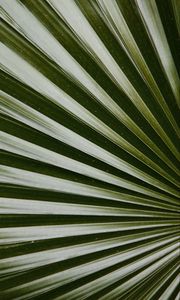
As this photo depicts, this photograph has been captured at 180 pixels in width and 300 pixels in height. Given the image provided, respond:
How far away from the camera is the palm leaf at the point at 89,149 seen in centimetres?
124

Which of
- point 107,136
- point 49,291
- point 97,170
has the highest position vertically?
point 107,136

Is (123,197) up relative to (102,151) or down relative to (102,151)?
down

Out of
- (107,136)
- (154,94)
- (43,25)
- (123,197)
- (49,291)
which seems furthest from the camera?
(49,291)

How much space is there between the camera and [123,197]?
5.60ft

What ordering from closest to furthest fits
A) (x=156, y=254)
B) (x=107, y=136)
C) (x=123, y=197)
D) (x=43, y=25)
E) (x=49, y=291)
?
1. (x=43, y=25)
2. (x=107, y=136)
3. (x=123, y=197)
4. (x=156, y=254)
5. (x=49, y=291)

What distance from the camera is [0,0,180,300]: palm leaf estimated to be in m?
1.24

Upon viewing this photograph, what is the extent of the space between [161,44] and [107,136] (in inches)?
18.2

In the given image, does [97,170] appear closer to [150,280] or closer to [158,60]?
[158,60]

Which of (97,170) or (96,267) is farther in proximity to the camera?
(96,267)

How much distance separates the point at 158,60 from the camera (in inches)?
51.6

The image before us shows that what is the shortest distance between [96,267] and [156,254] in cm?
33

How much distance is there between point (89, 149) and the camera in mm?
1569

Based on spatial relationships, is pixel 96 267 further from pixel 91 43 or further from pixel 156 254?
pixel 91 43

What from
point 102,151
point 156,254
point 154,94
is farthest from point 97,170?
point 156,254
